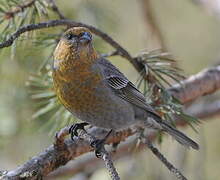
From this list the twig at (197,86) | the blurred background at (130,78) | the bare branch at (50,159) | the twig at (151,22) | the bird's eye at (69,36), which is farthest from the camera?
the twig at (151,22)

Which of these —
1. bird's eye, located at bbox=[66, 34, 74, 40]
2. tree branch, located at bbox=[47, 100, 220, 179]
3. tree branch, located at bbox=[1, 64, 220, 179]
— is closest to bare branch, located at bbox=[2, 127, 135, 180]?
tree branch, located at bbox=[1, 64, 220, 179]

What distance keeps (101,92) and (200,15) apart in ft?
14.6

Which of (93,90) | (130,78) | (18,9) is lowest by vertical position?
(93,90)

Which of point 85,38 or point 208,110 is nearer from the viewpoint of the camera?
point 85,38

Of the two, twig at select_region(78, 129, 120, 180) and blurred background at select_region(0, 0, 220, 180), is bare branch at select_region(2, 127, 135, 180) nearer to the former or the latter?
twig at select_region(78, 129, 120, 180)

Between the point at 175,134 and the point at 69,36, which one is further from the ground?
the point at 69,36

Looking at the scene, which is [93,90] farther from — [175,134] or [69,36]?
[175,134]

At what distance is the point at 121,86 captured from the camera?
13.0ft

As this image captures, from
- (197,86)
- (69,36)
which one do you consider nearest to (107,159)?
A: (69,36)

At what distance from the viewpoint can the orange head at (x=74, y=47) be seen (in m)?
3.55

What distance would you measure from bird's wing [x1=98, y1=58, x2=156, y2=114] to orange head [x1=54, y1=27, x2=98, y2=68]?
141mm

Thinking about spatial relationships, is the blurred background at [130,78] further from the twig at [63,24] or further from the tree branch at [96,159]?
the twig at [63,24]

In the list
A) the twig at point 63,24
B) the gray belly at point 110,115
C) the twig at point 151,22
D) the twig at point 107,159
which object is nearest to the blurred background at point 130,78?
the twig at point 151,22

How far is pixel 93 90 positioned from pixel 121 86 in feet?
1.11
